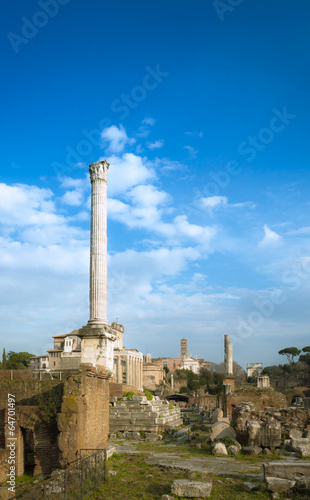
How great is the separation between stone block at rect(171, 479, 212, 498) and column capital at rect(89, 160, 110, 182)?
17261 millimetres

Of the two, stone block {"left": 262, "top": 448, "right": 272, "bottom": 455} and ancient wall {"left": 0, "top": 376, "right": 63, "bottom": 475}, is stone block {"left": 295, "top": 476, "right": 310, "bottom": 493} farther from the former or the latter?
stone block {"left": 262, "top": 448, "right": 272, "bottom": 455}

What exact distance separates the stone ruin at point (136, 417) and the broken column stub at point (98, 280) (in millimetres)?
3021

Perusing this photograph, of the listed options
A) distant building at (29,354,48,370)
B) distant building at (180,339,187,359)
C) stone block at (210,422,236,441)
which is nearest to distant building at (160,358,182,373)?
distant building at (180,339,187,359)

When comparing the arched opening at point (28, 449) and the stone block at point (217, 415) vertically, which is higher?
the arched opening at point (28, 449)

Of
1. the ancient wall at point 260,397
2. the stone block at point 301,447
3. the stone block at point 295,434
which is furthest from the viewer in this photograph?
the ancient wall at point 260,397

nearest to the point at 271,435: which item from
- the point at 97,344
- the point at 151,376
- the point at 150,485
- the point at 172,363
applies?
the point at 150,485

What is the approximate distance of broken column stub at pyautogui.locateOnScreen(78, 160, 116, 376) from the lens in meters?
20.9

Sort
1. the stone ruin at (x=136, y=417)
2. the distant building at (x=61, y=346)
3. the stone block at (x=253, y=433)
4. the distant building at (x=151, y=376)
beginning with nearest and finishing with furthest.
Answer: the stone block at (x=253, y=433) → the stone ruin at (x=136, y=417) → the distant building at (x=61, y=346) → the distant building at (x=151, y=376)

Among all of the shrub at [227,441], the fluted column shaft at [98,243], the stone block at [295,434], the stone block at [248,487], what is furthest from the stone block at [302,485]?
the fluted column shaft at [98,243]

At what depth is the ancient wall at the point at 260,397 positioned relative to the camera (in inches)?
1004

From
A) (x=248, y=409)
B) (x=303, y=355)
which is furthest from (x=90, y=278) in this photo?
(x=303, y=355)

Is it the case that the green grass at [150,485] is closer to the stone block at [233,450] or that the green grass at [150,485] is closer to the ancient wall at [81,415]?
the ancient wall at [81,415]

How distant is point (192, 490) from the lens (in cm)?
903

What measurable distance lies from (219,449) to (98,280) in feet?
34.4
